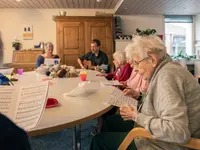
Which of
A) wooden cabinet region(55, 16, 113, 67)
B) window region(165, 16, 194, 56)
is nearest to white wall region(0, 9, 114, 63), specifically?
wooden cabinet region(55, 16, 113, 67)

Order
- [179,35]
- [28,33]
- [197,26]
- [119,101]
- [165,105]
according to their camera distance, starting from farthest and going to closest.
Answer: [179,35]
[197,26]
[28,33]
[119,101]
[165,105]

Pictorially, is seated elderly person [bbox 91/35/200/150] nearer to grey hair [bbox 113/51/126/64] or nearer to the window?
grey hair [bbox 113/51/126/64]

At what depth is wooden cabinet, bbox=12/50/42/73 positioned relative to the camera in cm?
516

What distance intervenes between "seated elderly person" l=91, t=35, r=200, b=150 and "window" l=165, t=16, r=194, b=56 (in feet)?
18.0

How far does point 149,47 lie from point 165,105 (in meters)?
0.38

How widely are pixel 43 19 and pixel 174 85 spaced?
5318 millimetres

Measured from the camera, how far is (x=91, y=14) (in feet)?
18.7

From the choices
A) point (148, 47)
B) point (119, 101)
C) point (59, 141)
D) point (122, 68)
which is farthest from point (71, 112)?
point (122, 68)

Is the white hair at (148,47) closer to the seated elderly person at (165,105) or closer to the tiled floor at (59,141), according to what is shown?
the seated elderly person at (165,105)

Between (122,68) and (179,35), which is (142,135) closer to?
(122,68)

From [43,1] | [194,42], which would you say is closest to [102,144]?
[43,1]

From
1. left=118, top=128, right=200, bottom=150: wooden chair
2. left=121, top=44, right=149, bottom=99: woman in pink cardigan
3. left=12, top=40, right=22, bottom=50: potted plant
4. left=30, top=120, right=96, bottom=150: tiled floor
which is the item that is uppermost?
left=12, top=40, right=22, bottom=50: potted plant

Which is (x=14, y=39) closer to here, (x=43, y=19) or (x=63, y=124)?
(x=43, y=19)

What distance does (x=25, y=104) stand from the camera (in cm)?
83
